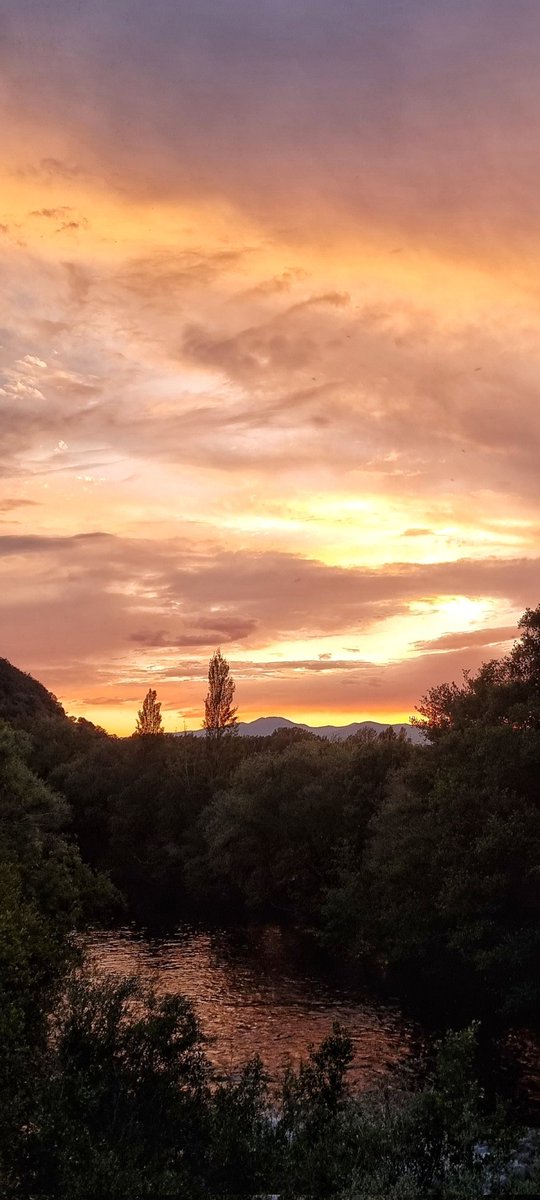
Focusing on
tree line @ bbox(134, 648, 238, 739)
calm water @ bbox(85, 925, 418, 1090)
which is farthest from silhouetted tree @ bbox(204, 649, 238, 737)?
calm water @ bbox(85, 925, 418, 1090)

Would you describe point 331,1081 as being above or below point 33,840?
below

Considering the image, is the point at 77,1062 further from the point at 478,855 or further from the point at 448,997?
the point at 448,997

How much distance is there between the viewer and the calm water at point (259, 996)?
1576 inches

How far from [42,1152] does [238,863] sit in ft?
194

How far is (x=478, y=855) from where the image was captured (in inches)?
1788

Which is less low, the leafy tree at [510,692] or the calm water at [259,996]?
the leafy tree at [510,692]

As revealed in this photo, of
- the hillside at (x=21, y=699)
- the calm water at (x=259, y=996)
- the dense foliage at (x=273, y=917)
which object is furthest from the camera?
the hillside at (x=21, y=699)

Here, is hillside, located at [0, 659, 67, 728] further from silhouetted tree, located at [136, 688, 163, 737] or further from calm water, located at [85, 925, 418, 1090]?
calm water, located at [85, 925, 418, 1090]

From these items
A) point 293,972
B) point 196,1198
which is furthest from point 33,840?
point 196,1198

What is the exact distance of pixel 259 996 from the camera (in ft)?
163

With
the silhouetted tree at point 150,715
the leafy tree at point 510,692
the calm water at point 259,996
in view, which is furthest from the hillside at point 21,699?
the leafy tree at point 510,692

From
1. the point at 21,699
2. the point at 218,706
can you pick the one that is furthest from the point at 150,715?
the point at 21,699

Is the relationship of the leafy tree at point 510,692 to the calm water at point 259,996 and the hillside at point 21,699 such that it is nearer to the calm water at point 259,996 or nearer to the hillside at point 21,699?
the calm water at point 259,996

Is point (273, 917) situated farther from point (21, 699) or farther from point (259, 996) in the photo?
point (21, 699)
